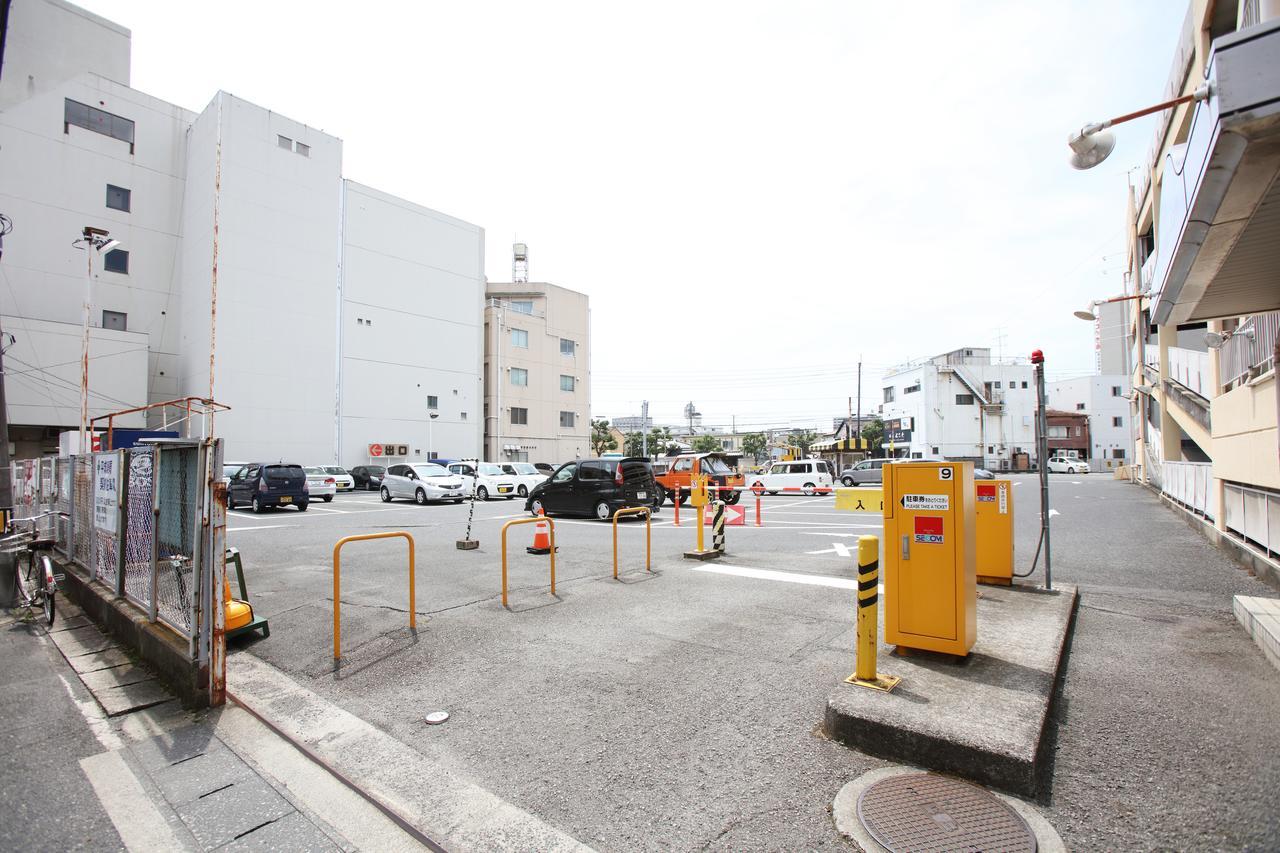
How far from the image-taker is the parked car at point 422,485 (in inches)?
901

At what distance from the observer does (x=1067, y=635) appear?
5.48m

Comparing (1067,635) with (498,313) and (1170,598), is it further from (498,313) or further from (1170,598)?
(498,313)

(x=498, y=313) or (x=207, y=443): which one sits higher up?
(x=498, y=313)

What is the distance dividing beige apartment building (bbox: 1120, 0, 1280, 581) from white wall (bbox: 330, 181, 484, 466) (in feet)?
120

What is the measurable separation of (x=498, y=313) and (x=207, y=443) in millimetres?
42649

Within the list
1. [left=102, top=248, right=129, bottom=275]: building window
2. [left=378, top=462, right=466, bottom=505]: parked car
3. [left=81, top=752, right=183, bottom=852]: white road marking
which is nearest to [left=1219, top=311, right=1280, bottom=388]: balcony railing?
[left=81, top=752, right=183, bottom=852]: white road marking

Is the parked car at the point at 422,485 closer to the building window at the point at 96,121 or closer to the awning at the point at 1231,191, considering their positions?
the awning at the point at 1231,191

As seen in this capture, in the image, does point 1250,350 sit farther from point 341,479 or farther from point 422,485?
point 341,479

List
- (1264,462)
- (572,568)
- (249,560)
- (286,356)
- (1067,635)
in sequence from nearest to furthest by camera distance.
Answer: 1. (1067,635)
2. (1264,462)
3. (572,568)
4. (249,560)
5. (286,356)

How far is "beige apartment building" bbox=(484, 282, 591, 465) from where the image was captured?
149ft

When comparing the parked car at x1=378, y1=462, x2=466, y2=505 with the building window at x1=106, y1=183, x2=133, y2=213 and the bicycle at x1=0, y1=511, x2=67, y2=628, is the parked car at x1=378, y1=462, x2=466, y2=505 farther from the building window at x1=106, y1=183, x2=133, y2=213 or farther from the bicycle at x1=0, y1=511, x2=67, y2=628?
the building window at x1=106, y1=183, x2=133, y2=213

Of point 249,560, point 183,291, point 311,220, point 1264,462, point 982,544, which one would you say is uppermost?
point 311,220

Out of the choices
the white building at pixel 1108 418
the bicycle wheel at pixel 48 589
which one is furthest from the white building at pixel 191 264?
the white building at pixel 1108 418

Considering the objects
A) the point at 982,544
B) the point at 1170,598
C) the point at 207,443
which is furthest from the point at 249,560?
the point at 1170,598
